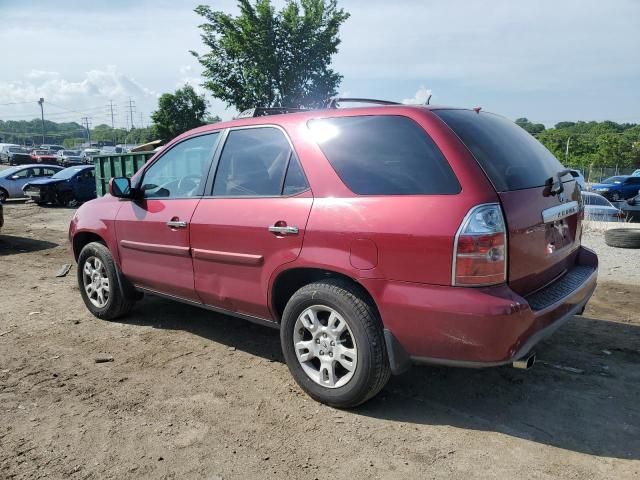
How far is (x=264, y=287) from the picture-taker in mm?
3570

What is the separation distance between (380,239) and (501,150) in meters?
0.96

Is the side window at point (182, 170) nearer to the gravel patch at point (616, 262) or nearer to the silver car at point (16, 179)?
the gravel patch at point (616, 262)

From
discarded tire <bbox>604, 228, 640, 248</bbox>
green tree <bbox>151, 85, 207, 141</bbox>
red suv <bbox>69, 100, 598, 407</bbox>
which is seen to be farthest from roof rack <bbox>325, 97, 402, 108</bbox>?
green tree <bbox>151, 85, 207, 141</bbox>

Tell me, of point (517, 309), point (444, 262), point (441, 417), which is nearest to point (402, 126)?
point (444, 262)

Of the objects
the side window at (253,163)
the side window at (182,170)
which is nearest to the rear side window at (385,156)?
the side window at (253,163)

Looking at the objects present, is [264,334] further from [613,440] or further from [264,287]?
[613,440]

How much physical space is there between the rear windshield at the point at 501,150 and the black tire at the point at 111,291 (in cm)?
331

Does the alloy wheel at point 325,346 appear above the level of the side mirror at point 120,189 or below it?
below

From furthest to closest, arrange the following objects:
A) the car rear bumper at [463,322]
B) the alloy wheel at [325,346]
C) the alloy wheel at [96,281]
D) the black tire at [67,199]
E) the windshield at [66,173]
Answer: the windshield at [66,173] < the black tire at [67,199] < the alloy wheel at [96,281] < the alloy wheel at [325,346] < the car rear bumper at [463,322]

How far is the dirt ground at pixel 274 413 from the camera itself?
2.71 metres

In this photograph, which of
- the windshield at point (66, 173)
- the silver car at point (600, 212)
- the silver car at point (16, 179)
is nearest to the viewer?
the silver car at point (600, 212)

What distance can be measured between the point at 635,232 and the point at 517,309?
646 centimetres

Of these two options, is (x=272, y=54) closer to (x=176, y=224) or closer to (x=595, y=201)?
(x=595, y=201)

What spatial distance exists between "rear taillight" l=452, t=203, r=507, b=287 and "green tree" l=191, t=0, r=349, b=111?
974 inches
